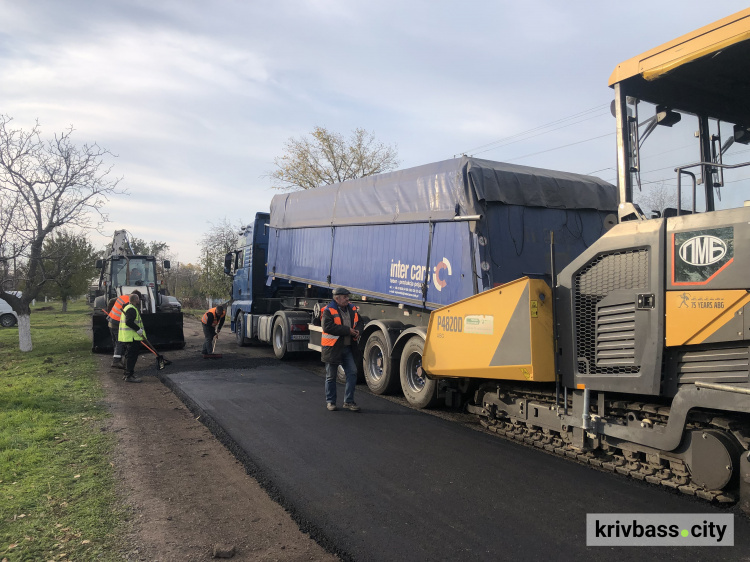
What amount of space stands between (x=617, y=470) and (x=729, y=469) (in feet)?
3.44

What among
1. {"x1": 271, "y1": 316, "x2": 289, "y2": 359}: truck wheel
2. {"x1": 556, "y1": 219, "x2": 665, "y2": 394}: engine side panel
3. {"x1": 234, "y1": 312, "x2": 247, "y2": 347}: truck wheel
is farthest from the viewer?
{"x1": 234, "y1": 312, "x2": 247, "y2": 347}: truck wheel

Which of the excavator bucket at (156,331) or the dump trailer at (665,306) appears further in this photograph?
the excavator bucket at (156,331)

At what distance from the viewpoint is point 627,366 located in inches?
165

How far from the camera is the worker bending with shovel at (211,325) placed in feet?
40.5

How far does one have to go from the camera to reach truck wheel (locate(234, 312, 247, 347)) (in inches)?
585

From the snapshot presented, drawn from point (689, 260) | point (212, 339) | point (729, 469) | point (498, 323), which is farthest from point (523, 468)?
point (212, 339)

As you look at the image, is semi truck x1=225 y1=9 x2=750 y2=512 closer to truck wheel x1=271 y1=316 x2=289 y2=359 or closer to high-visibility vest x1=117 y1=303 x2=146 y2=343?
truck wheel x1=271 y1=316 x2=289 y2=359

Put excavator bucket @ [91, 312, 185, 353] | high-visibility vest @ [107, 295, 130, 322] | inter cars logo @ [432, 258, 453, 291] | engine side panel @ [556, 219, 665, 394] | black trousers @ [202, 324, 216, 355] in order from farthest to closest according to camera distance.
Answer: excavator bucket @ [91, 312, 185, 353], black trousers @ [202, 324, 216, 355], high-visibility vest @ [107, 295, 130, 322], inter cars logo @ [432, 258, 453, 291], engine side panel @ [556, 219, 665, 394]

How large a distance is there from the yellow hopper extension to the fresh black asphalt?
32.8 inches

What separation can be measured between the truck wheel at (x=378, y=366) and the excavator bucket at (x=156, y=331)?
22.6 ft

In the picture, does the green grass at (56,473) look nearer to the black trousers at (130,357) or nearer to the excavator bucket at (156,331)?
the black trousers at (130,357)

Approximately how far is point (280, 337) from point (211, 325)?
1.70 metres

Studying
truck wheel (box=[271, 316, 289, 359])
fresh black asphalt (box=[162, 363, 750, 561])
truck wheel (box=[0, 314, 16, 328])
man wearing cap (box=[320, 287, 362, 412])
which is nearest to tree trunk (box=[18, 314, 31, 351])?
truck wheel (box=[271, 316, 289, 359])

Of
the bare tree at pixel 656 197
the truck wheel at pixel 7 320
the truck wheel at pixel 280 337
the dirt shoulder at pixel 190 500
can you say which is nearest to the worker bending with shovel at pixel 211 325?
the truck wheel at pixel 280 337
